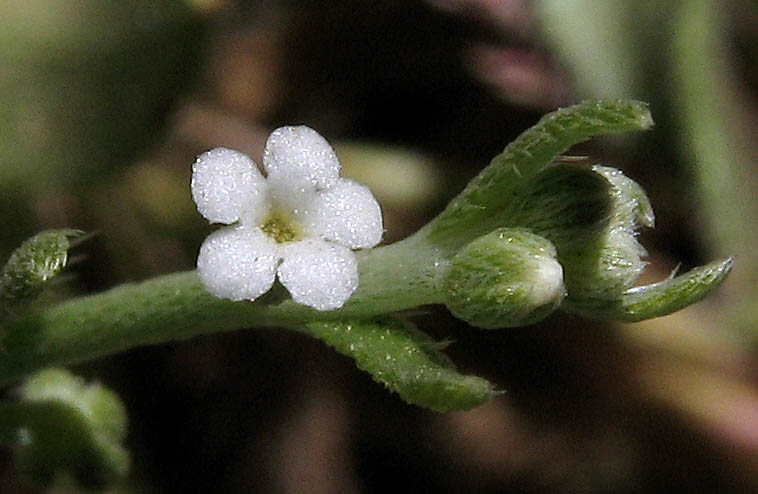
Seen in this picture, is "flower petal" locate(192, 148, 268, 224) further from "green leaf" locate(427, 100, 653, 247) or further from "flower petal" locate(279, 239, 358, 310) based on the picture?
"green leaf" locate(427, 100, 653, 247)

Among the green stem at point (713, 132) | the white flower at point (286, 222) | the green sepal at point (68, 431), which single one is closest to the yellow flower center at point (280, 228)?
the white flower at point (286, 222)

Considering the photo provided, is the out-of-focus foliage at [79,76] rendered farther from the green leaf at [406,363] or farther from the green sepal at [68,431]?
the green leaf at [406,363]

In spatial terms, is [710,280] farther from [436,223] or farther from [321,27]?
[321,27]

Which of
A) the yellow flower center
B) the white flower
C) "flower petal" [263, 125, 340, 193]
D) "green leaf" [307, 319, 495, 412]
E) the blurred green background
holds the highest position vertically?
"flower petal" [263, 125, 340, 193]

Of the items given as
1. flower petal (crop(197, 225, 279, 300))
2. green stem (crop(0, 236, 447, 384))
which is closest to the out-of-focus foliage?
green stem (crop(0, 236, 447, 384))

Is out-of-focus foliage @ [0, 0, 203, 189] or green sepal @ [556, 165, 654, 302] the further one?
out-of-focus foliage @ [0, 0, 203, 189]

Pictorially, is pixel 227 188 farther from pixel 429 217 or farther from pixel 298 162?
pixel 429 217
